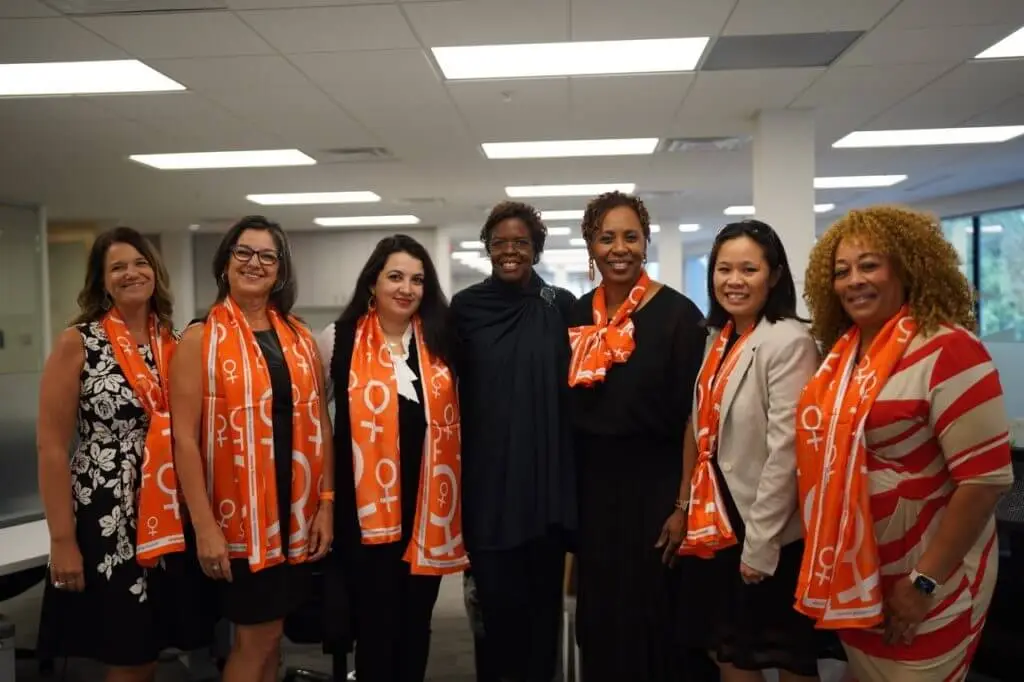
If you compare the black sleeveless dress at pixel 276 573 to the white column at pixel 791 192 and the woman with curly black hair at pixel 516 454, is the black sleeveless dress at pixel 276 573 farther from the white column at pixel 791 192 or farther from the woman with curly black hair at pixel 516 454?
the white column at pixel 791 192

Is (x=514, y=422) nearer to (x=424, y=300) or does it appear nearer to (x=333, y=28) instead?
(x=424, y=300)

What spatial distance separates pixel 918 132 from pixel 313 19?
489cm

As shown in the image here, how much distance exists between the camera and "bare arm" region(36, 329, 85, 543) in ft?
6.87

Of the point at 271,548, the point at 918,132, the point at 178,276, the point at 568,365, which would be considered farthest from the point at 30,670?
the point at 178,276

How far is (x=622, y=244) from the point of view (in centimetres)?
231

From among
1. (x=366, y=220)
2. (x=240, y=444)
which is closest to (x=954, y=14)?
(x=240, y=444)

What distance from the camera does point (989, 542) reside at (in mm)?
1674

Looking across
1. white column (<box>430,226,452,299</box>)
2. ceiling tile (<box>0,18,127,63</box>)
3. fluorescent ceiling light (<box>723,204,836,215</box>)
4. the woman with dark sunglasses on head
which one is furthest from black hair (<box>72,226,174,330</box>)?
white column (<box>430,226,452,299</box>)

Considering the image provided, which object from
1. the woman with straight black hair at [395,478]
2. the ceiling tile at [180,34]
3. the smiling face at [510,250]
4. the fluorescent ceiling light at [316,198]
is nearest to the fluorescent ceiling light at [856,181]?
the fluorescent ceiling light at [316,198]

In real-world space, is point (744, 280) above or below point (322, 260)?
below

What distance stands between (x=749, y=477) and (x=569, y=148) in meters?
4.72

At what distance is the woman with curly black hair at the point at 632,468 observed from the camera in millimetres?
2205

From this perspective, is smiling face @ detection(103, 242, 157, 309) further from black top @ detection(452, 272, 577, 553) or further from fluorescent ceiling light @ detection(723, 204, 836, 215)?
fluorescent ceiling light @ detection(723, 204, 836, 215)

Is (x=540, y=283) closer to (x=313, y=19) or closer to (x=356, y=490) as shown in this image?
(x=356, y=490)
